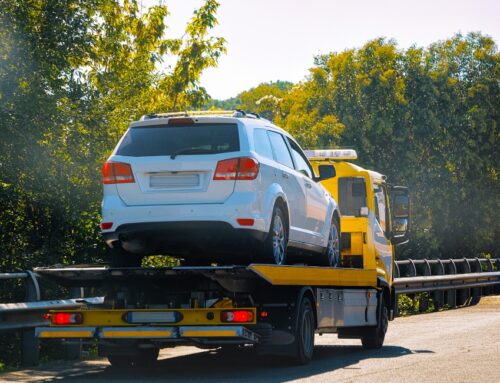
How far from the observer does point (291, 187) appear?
1258cm

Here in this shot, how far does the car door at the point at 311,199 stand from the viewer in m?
13.3

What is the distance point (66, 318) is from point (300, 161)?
3.72m

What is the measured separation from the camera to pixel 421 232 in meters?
57.2

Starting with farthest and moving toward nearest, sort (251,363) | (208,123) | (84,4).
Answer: (84,4)
(251,363)
(208,123)

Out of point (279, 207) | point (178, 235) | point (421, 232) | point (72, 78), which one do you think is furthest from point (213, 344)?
point (421, 232)

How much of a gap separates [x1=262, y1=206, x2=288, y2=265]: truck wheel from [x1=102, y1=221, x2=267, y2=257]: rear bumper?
198 mm

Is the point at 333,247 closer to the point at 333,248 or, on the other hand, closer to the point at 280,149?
the point at 333,248

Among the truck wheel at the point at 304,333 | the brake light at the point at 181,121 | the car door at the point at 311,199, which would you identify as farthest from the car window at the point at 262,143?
the truck wheel at the point at 304,333

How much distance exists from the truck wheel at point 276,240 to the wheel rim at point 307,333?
2.30 feet

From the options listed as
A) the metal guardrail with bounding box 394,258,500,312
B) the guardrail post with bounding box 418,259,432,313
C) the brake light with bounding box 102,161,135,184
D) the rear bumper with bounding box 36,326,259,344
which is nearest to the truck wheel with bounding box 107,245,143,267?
the brake light with bounding box 102,161,135,184

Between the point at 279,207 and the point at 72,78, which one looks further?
the point at 72,78

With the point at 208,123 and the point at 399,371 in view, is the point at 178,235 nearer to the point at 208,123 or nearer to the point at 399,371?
the point at 208,123

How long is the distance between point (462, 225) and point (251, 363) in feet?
157

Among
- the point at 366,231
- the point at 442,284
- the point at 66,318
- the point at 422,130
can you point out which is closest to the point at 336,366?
the point at 66,318
